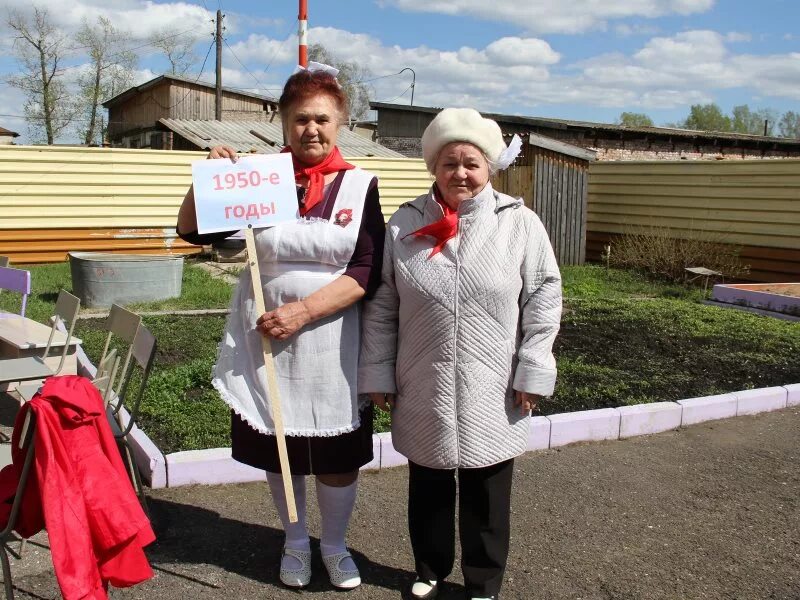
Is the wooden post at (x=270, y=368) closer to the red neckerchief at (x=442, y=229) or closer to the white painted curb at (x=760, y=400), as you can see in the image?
the red neckerchief at (x=442, y=229)

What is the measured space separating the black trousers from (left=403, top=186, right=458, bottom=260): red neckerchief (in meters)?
0.86

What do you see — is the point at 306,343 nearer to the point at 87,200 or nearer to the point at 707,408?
the point at 707,408

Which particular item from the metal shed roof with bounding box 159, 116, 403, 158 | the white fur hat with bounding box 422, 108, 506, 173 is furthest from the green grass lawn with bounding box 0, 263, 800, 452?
the metal shed roof with bounding box 159, 116, 403, 158

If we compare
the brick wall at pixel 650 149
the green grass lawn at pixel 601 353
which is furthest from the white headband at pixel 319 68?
the brick wall at pixel 650 149

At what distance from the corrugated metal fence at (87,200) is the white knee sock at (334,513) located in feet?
35.4

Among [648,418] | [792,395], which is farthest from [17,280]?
[792,395]

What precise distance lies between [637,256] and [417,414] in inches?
451

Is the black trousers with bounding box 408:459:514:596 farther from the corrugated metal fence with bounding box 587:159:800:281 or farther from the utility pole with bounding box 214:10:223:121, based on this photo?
the utility pole with bounding box 214:10:223:121

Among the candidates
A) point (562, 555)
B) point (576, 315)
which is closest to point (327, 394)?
point (562, 555)

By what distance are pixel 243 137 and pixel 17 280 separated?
605 inches

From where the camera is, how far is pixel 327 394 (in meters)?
3.04

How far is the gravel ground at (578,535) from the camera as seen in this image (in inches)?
130

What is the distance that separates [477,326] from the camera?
2.88 meters

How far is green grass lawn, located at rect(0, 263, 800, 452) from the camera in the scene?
5305 millimetres
